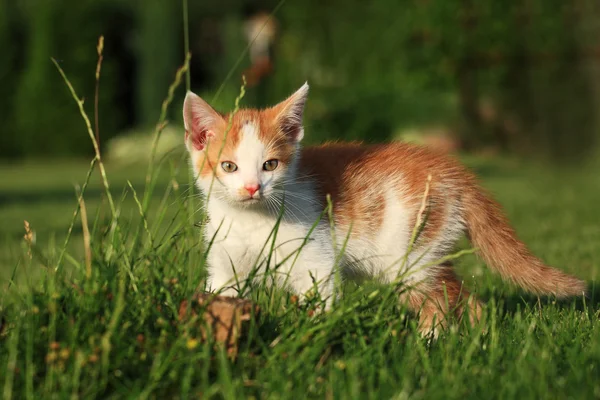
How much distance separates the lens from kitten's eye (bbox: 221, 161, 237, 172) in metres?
3.58

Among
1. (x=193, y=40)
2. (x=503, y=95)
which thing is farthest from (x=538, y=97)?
(x=193, y=40)

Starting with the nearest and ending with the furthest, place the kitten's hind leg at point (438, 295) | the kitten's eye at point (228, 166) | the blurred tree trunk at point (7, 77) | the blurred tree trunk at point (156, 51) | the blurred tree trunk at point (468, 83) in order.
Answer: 1. the kitten's eye at point (228, 166)
2. the kitten's hind leg at point (438, 295)
3. the blurred tree trunk at point (468, 83)
4. the blurred tree trunk at point (7, 77)
5. the blurred tree trunk at point (156, 51)

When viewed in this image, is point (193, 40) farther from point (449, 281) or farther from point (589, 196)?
point (449, 281)

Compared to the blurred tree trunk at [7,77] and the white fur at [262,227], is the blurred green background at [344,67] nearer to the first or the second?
the blurred tree trunk at [7,77]

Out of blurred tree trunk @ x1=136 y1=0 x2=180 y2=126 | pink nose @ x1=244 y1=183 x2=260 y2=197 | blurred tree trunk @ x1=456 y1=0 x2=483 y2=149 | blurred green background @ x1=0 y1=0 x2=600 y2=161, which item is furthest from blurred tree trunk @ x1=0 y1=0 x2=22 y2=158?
pink nose @ x1=244 y1=183 x2=260 y2=197

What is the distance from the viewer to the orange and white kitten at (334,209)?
11.7 ft

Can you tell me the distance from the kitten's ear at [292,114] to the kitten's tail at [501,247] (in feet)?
2.98

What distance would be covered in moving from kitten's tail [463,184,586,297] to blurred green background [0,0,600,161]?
34.1ft

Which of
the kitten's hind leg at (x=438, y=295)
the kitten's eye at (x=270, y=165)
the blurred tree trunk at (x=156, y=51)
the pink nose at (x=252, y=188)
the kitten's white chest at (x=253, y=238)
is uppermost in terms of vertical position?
the blurred tree trunk at (x=156, y=51)

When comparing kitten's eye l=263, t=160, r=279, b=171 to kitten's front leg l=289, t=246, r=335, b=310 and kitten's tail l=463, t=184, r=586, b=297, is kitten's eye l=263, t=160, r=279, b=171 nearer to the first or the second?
kitten's front leg l=289, t=246, r=335, b=310

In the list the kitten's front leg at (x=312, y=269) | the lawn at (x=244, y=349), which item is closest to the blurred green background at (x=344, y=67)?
the kitten's front leg at (x=312, y=269)

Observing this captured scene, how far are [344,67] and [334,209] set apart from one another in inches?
554

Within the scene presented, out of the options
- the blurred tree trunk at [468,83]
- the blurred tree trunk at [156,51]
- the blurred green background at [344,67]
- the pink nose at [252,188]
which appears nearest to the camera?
the pink nose at [252,188]

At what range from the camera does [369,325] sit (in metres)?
2.81
